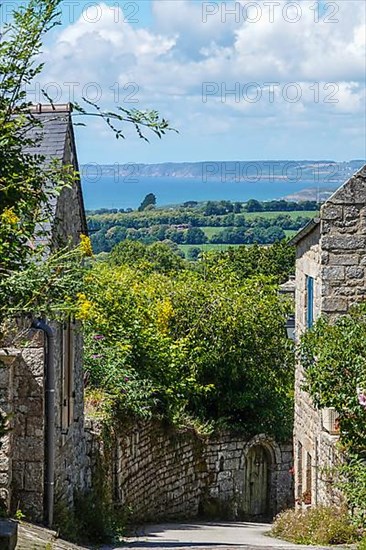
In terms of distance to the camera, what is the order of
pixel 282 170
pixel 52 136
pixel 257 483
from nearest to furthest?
pixel 52 136, pixel 257 483, pixel 282 170

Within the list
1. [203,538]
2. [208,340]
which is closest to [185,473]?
[208,340]

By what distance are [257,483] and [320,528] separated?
797 cm

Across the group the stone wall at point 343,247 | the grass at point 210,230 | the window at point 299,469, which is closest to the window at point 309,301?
the stone wall at point 343,247

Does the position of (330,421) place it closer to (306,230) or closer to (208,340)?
(306,230)

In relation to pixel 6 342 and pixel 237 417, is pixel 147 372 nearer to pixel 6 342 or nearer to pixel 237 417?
pixel 237 417

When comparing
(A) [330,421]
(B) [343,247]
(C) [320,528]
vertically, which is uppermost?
(B) [343,247]

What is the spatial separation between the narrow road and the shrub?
9.1 inches

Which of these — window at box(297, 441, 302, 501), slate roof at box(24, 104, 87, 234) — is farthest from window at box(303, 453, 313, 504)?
slate roof at box(24, 104, 87, 234)

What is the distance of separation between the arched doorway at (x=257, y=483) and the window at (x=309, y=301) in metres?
4.88

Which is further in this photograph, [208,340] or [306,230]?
[208,340]

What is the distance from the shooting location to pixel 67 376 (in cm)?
1159

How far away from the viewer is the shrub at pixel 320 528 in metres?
12.0

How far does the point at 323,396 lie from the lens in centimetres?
1209

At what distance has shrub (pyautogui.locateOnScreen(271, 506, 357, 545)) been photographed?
12.0m
